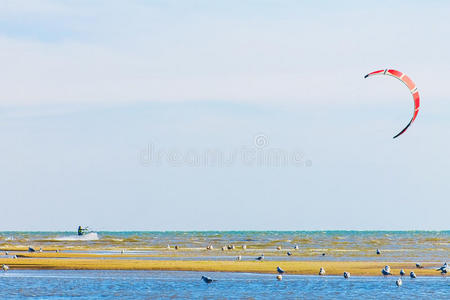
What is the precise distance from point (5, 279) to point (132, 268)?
10.1 meters

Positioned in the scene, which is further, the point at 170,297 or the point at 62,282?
the point at 62,282

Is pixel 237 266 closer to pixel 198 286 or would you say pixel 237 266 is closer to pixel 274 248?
pixel 198 286

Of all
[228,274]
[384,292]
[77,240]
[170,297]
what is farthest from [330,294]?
[77,240]

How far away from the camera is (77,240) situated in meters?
116

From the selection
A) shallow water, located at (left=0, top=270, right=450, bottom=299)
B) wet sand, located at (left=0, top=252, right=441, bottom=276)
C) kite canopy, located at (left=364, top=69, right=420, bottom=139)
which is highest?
kite canopy, located at (left=364, top=69, right=420, bottom=139)

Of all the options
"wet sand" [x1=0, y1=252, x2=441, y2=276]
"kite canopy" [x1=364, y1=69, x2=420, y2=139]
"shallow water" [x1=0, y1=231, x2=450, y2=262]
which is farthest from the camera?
"shallow water" [x1=0, y1=231, x2=450, y2=262]

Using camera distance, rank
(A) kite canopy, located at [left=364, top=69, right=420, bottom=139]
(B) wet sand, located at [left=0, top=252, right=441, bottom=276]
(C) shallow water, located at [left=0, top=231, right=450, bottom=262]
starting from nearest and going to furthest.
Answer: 1. (A) kite canopy, located at [left=364, top=69, right=420, bottom=139]
2. (B) wet sand, located at [left=0, top=252, right=441, bottom=276]
3. (C) shallow water, located at [left=0, top=231, right=450, bottom=262]

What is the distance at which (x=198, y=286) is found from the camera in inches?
1640

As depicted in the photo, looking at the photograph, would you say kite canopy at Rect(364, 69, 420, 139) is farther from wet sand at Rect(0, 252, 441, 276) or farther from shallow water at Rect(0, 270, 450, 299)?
wet sand at Rect(0, 252, 441, 276)

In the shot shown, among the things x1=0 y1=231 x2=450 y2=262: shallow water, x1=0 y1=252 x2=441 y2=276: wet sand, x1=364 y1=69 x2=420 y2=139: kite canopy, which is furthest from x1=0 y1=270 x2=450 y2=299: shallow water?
x1=0 y1=231 x2=450 y2=262: shallow water

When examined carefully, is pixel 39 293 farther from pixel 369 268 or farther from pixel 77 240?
pixel 77 240

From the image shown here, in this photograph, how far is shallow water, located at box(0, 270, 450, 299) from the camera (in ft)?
123

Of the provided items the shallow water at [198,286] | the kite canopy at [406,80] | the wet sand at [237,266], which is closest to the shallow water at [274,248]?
the wet sand at [237,266]

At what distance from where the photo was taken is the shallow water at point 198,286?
123ft
